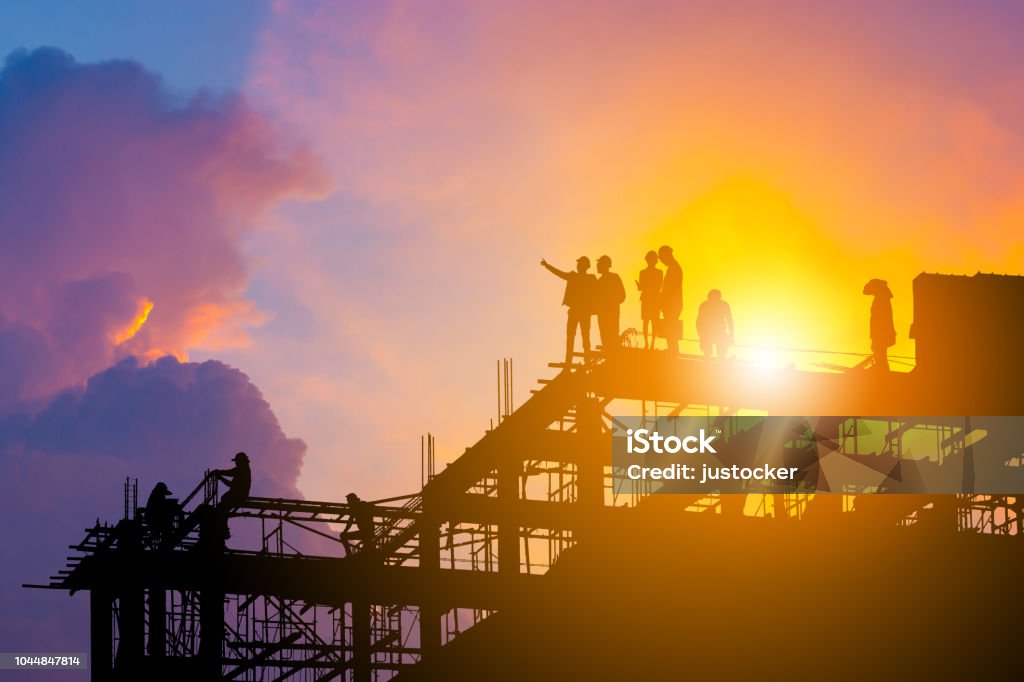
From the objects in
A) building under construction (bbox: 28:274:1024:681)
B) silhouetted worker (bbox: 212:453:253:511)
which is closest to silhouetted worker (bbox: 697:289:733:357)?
building under construction (bbox: 28:274:1024:681)

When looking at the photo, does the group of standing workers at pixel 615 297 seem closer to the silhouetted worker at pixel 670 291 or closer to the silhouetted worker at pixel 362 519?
the silhouetted worker at pixel 670 291

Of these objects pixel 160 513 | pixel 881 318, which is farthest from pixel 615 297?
pixel 160 513

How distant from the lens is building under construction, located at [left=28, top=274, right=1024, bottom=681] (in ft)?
95.7

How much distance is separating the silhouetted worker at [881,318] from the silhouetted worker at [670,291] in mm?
3880

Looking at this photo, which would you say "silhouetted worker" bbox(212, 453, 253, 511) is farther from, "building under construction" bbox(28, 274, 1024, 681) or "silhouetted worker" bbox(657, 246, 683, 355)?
"silhouetted worker" bbox(657, 246, 683, 355)

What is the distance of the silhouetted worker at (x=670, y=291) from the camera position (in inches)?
1248

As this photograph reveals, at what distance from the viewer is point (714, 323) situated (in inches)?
1320

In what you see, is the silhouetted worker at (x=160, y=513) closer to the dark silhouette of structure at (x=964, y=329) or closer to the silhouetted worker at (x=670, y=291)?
the silhouetted worker at (x=670, y=291)

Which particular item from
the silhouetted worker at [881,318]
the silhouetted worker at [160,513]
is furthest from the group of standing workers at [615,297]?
the silhouetted worker at [160,513]

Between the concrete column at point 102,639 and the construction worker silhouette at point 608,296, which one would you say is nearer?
the construction worker silhouette at point 608,296

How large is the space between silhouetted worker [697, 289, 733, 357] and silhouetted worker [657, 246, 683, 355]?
1.03 metres

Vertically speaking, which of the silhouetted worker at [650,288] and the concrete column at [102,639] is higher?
the silhouetted worker at [650,288]

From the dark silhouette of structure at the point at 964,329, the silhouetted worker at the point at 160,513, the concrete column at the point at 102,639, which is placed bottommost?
the concrete column at the point at 102,639

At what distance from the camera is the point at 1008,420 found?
3903 cm
